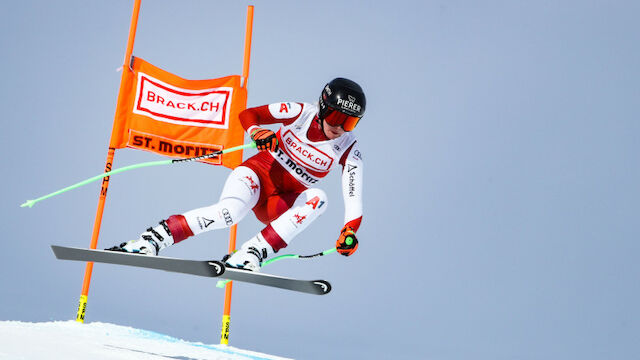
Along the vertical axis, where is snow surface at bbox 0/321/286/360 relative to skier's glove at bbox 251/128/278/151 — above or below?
below

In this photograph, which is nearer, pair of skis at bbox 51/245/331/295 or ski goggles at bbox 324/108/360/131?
pair of skis at bbox 51/245/331/295

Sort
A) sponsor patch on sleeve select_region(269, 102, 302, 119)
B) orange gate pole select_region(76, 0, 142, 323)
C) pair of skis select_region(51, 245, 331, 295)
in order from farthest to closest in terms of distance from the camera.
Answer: orange gate pole select_region(76, 0, 142, 323) → sponsor patch on sleeve select_region(269, 102, 302, 119) → pair of skis select_region(51, 245, 331, 295)

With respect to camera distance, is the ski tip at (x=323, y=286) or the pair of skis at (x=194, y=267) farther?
the ski tip at (x=323, y=286)

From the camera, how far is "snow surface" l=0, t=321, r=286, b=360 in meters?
4.22

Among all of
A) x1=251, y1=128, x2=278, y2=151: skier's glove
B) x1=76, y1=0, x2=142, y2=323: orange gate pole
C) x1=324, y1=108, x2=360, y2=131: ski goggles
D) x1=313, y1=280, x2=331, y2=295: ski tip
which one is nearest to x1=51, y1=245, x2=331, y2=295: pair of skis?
x1=313, y1=280, x2=331, y2=295: ski tip

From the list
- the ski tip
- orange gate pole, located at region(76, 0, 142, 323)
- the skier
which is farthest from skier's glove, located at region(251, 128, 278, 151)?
orange gate pole, located at region(76, 0, 142, 323)

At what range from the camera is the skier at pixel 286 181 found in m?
4.59

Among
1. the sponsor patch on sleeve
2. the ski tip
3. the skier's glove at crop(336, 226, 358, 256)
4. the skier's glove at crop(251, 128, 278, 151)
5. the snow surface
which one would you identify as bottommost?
the snow surface

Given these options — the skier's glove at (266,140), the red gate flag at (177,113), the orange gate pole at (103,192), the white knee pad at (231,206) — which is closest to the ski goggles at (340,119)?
the skier's glove at (266,140)

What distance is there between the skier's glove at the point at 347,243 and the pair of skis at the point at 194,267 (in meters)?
0.33

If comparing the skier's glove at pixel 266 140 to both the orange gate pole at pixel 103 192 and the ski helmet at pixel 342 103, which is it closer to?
the ski helmet at pixel 342 103

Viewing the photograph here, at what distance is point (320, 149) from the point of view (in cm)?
493

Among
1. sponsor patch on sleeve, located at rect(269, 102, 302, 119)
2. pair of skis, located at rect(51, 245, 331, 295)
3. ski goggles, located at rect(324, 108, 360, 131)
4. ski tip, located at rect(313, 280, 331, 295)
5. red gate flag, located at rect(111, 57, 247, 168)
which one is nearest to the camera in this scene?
pair of skis, located at rect(51, 245, 331, 295)

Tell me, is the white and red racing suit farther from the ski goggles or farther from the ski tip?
the ski tip
